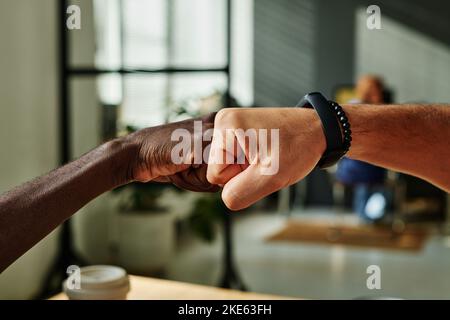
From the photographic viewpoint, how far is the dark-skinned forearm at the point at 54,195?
0.63 meters

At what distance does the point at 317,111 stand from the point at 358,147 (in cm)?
8

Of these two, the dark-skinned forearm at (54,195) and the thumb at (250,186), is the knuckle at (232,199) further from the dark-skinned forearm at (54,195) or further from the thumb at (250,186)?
the dark-skinned forearm at (54,195)

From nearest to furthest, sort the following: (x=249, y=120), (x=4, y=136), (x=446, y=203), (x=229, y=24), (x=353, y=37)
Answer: (x=249, y=120)
(x=4, y=136)
(x=229, y=24)
(x=446, y=203)
(x=353, y=37)

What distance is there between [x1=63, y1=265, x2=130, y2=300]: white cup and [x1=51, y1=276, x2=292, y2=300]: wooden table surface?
81 mm

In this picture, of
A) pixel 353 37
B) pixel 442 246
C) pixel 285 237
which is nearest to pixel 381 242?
pixel 442 246

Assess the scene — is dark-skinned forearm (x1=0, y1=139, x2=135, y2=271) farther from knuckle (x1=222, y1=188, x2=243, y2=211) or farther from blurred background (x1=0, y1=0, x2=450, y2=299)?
blurred background (x1=0, y1=0, x2=450, y2=299)

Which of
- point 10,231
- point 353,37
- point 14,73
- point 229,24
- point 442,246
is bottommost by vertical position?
point 442,246

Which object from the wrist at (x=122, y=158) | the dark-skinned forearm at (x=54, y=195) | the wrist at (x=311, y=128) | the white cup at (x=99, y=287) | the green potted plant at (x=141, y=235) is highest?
the wrist at (x=311, y=128)

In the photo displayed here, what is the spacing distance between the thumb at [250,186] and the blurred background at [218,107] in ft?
9.11

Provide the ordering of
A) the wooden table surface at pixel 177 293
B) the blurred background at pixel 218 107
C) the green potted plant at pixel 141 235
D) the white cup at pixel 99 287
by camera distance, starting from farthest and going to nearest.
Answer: the green potted plant at pixel 141 235 < the blurred background at pixel 218 107 < the wooden table surface at pixel 177 293 < the white cup at pixel 99 287

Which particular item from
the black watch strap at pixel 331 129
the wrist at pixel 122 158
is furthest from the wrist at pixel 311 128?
the wrist at pixel 122 158

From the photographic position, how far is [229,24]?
338 cm

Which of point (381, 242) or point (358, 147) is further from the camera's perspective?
point (381, 242)

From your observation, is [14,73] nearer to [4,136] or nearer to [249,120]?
[4,136]
